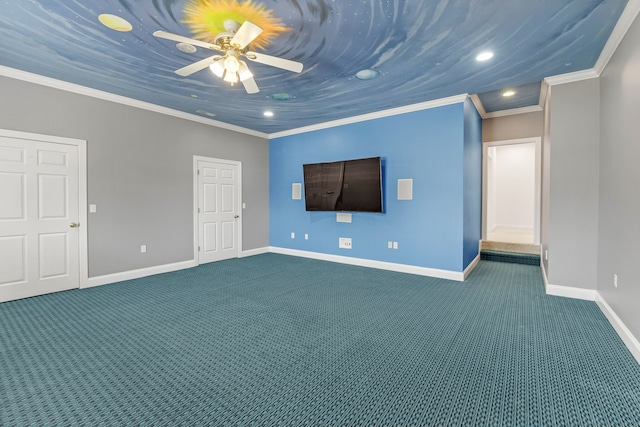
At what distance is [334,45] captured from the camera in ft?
10.00

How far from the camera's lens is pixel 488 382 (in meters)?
2.06

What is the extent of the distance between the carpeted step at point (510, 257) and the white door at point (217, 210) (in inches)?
205

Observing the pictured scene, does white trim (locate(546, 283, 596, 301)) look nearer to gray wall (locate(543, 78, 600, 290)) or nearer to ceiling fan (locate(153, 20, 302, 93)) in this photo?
gray wall (locate(543, 78, 600, 290))

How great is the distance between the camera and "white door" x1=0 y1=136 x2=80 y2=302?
3688 mm

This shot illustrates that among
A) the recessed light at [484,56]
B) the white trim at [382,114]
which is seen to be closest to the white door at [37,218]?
the white trim at [382,114]

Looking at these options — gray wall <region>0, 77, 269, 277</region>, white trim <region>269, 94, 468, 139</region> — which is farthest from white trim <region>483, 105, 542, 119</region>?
gray wall <region>0, 77, 269, 277</region>

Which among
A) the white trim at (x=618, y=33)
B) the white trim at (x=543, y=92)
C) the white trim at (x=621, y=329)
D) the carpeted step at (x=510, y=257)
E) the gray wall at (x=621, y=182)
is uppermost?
the white trim at (x=543, y=92)

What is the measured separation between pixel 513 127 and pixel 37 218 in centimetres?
835

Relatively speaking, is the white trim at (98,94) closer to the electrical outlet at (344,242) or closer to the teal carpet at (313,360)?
the teal carpet at (313,360)

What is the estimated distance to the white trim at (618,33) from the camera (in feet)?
7.94

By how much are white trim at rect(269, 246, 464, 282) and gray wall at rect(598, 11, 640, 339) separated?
1.75 m

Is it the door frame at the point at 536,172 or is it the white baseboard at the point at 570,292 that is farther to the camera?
the door frame at the point at 536,172

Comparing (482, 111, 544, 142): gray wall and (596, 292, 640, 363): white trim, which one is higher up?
(482, 111, 544, 142): gray wall

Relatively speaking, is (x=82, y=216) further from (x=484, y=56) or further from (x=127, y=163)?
(x=484, y=56)
